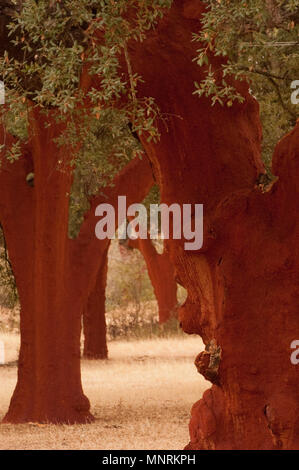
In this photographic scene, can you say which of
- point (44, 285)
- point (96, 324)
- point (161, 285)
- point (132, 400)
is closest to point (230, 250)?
point (44, 285)

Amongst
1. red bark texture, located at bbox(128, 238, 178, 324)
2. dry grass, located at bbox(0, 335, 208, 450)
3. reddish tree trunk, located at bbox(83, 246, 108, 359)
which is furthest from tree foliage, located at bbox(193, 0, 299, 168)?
red bark texture, located at bbox(128, 238, 178, 324)

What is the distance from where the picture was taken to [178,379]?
58.6ft

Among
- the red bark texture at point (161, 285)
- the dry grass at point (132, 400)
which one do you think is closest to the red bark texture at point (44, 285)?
the dry grass at point (132, 400)

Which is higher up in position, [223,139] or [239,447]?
[223,139]

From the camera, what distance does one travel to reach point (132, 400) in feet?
49.0

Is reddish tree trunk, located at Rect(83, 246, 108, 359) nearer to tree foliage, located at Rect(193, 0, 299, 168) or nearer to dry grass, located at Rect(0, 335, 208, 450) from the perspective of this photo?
dry grass, located at Rect(0, 335, 208, 450)

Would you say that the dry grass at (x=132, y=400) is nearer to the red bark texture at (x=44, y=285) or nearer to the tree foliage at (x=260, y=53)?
the red bark texture at (x=44, y=285)

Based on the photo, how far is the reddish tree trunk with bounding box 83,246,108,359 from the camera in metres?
22.1

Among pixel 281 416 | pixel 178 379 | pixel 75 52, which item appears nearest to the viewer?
pixel 75 52

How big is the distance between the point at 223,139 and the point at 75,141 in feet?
4.58

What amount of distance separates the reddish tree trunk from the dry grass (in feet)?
1.60

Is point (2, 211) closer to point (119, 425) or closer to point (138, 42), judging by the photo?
point (119, 425)
